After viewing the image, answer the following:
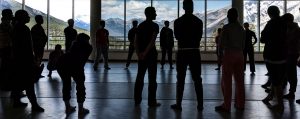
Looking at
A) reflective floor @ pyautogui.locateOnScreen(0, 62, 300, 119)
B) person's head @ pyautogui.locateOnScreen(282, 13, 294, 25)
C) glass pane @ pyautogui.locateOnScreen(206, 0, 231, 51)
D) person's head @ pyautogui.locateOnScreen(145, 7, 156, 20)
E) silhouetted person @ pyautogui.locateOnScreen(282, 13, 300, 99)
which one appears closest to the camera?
reflective floor @ pyautogui.locateOnScreen(0, 62, 300, 119)

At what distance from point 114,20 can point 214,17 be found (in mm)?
4729

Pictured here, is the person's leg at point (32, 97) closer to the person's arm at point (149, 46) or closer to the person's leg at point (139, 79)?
the person's leg at point (139, 79)

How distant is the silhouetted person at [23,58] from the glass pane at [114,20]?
45.5 ft

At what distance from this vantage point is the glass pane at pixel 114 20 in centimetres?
1980

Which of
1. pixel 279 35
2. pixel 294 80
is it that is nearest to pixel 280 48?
pixel 279 35

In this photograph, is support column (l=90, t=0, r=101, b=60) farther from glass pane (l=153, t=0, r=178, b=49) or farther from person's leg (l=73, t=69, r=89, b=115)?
person's leg (l=73, t=69, r=89, b=115)

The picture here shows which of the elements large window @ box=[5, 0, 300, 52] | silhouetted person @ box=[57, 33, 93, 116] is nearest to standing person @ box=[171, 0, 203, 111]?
silhouetted person @ box=[57, 33, 93, 116]

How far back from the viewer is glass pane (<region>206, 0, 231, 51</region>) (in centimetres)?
1959

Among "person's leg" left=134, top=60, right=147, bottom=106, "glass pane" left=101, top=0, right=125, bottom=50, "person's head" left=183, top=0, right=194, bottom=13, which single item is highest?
"glass pane" left=101, top=0, right=125, bottom=50

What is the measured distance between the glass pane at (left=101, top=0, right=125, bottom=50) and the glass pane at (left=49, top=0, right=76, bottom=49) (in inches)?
68.1

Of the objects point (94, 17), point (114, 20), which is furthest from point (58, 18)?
point (114, 20)

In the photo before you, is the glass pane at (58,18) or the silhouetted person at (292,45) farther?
the glass pane at (58,18)

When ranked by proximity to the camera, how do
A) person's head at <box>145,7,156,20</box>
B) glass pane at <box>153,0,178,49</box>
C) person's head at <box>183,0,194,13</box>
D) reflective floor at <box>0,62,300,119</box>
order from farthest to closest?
glass pane at <box>153,0,178,49</box>, person's head at <box>145,7,156,20</box>, person's head at <box>183,0,194,13</box>, reflective floor at <box>0,62,300,119</box>

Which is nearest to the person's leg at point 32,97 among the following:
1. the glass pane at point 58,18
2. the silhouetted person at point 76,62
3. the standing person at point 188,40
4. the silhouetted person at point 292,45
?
the silhouetted person at point 76,62
